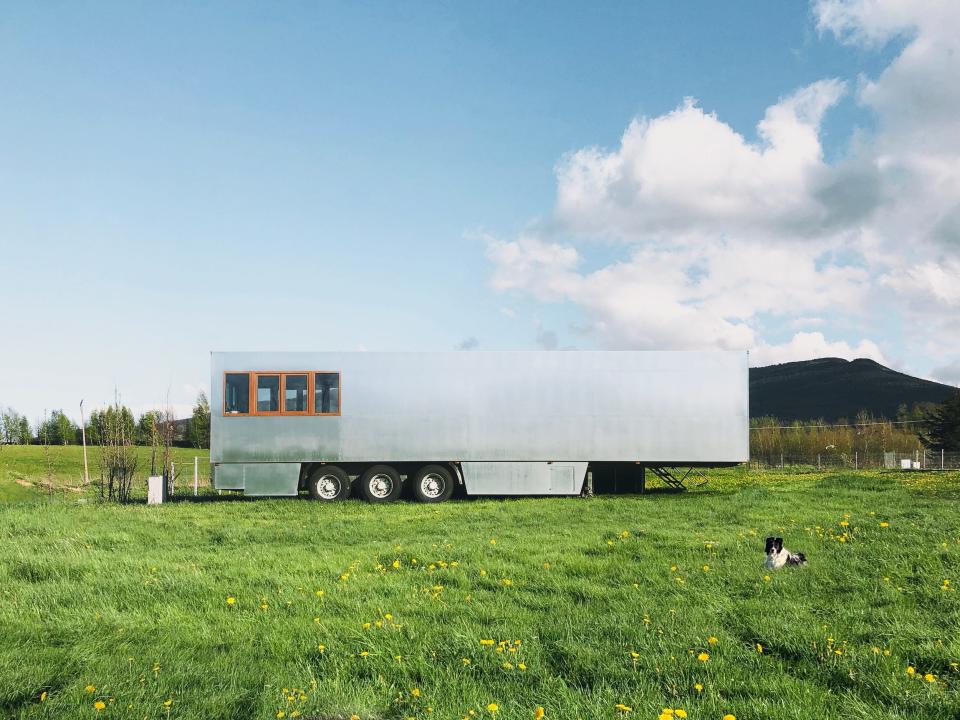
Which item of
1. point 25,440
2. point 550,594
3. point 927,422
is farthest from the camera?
point 25,440

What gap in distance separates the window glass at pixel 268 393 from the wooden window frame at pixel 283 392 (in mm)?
53

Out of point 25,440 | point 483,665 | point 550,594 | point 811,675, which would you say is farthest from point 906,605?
point 25,440

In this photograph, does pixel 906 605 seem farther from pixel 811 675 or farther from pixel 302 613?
pixel 302 613

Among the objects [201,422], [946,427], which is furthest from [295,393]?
[946,427]

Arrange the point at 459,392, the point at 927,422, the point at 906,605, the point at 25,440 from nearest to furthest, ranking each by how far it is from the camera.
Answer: the point at 906,605 → the point at 459,392 → the point at 927,422 → the point at 25,440

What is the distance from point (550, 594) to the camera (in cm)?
792

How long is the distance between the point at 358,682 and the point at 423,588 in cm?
268

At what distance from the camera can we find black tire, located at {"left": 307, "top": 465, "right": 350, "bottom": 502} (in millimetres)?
18281

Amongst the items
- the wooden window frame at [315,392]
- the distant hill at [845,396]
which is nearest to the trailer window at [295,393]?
the wooden window frame at [315,392]

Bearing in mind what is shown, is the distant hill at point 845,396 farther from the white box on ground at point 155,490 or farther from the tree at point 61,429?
the white box on ground at point 155,490

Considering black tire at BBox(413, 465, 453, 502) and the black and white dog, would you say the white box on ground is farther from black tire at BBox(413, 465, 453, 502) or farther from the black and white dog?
the black and white dog

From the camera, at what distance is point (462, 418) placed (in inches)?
722

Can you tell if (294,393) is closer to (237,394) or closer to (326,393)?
(326,393)

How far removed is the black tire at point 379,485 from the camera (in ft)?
60.3
